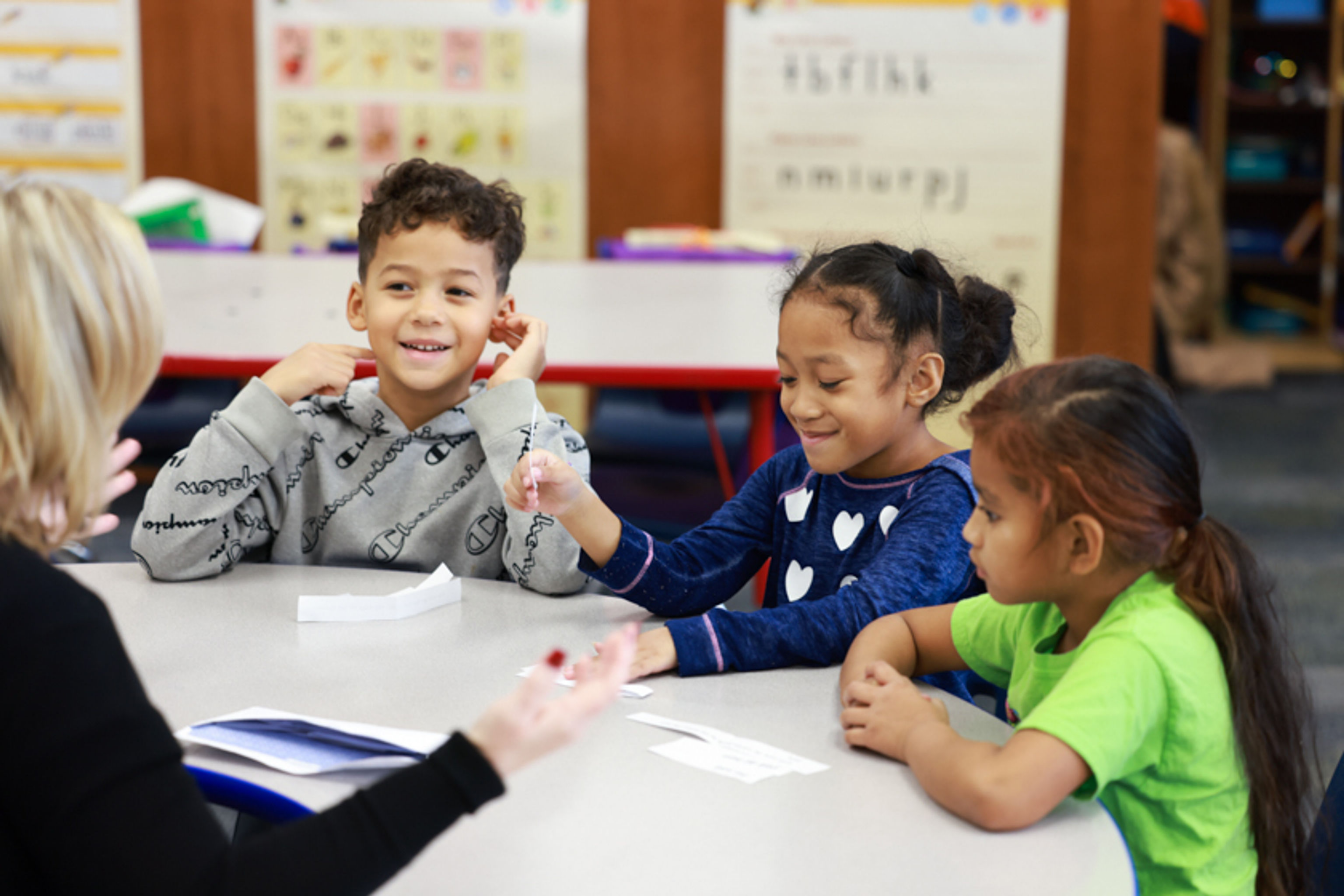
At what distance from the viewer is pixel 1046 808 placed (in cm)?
82

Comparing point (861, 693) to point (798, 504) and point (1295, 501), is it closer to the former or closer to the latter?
point (798, 504)

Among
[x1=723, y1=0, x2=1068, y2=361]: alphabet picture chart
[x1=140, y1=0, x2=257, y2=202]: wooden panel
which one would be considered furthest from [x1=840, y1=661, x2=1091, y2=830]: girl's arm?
[x1=140, y1=0, x2=257, y2=202]: wooden panel

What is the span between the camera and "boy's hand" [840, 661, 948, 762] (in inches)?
36.1

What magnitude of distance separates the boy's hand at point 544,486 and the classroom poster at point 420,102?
344 cm

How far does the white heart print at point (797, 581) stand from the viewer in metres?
1.37

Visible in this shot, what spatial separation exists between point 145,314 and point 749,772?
0.48 m

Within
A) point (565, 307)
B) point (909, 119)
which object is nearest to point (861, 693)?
point (565, 307)

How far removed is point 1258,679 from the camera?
0.94m

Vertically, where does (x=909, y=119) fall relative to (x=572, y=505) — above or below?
above

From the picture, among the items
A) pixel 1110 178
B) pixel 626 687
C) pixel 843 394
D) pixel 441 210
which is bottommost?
pixel 626 687

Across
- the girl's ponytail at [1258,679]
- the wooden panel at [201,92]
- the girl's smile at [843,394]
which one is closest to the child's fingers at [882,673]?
the girl's ponytail at [1258,679]

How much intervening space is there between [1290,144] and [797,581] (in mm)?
7115

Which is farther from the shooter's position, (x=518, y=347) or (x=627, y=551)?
(x=518, y=347)

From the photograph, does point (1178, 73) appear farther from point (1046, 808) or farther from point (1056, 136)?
point (1046, 808)
